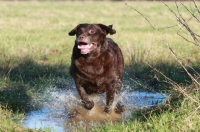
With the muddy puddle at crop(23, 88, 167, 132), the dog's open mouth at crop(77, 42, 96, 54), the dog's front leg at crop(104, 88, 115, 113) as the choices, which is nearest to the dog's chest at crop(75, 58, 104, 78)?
the dog's open mouth at crop(77, 42, 96, 54)

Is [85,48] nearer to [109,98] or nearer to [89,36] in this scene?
[89,36]

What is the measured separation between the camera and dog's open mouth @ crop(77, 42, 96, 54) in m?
7.31

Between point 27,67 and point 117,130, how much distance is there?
5812 mm

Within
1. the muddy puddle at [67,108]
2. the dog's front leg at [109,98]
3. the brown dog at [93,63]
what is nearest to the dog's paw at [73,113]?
the muddy puddle at [67,108]

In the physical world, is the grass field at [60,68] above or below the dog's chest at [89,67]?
below

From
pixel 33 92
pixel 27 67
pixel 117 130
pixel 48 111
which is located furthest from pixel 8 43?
pixel 117 130

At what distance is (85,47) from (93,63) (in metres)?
0.31

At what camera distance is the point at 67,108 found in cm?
835

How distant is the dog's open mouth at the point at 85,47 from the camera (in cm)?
731

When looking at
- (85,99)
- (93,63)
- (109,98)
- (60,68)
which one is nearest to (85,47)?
(93,63)

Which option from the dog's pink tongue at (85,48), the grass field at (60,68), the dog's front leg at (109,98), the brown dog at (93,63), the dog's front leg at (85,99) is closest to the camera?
the grass field at (60,68)

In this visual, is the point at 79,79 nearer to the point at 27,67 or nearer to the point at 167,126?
the point at 167,126

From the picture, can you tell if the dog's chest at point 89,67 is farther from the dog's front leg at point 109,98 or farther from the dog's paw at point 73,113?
the dog's paw at point 73,113

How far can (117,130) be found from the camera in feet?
19.2
